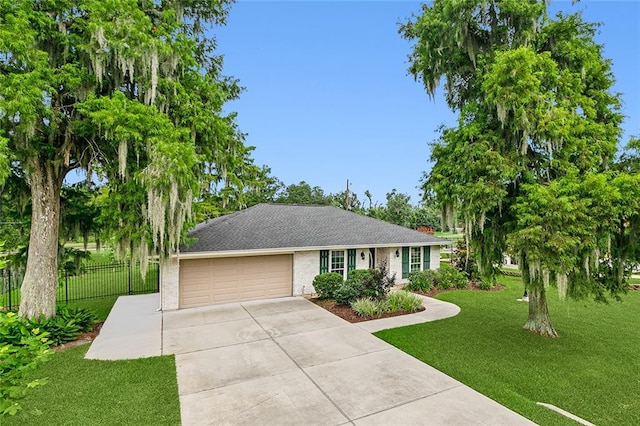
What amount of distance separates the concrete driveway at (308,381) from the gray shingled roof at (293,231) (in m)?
3.70

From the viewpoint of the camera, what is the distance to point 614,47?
8.54 meters

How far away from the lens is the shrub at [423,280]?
14094 millimetres

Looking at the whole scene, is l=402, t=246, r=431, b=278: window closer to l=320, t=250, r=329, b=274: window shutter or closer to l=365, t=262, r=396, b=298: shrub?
l=320, t=250, r=329, b=274: window shutter

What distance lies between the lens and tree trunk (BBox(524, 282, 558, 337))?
8.46 meters

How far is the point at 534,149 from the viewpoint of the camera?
7.41 meters

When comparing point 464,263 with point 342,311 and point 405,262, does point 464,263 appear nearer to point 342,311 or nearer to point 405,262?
point 405,262

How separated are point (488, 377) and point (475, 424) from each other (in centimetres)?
179

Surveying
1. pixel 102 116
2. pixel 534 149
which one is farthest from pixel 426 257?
pixel 102 116

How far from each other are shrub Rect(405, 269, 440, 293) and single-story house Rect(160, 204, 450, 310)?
3.06 feet

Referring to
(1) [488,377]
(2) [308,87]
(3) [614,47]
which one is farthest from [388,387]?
(2) [308,87]

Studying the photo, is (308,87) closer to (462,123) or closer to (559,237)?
(462,123)

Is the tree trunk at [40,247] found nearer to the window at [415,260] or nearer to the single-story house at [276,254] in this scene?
the single-story house at [276,254]

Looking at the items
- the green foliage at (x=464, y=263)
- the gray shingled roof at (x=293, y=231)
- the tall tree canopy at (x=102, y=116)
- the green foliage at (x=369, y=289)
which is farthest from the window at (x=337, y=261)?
the tall tree canopy at (x=102, y=116)

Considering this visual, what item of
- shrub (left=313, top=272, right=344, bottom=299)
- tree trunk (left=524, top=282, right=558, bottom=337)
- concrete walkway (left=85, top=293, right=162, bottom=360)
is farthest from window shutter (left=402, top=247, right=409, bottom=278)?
concrete walkway (left=85, top=293, right=162, bottom=360)
